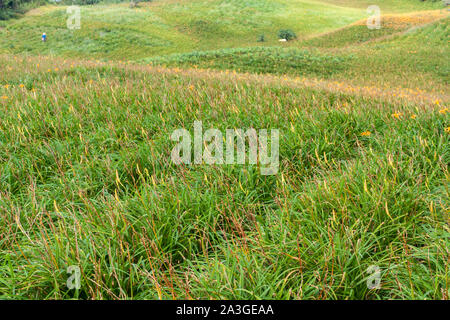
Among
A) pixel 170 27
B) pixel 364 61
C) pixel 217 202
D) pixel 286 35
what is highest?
pixel 170 27

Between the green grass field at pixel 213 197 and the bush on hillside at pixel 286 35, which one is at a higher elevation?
the bush on hillside at pixel 286 35

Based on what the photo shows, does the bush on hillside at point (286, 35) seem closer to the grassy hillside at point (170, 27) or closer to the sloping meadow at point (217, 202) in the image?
the grassy hillside at point (170, 27)

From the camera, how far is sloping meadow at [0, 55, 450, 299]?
73.7 inches

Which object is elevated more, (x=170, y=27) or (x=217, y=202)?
(x=170, y=27)

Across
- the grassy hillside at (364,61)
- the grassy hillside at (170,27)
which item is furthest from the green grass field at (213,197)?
the grassy hillside at (170,27)

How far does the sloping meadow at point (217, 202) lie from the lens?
1.87m

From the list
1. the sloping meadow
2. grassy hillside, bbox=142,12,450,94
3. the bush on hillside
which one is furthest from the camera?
the bush on hillside

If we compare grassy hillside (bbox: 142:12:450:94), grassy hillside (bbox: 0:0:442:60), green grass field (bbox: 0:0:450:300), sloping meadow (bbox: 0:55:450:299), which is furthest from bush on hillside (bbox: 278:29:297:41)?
sloping meadow (bbox: 0:55:450:299)

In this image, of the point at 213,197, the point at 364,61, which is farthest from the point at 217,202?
the point at 364,61

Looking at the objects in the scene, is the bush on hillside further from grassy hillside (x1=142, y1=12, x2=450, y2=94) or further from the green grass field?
the green grass field

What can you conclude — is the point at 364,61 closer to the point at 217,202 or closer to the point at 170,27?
the point at 217,202

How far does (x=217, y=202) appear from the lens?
276cm

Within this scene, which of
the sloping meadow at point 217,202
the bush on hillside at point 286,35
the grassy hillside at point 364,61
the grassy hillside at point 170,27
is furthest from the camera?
the bush on hillside at point 286,35
